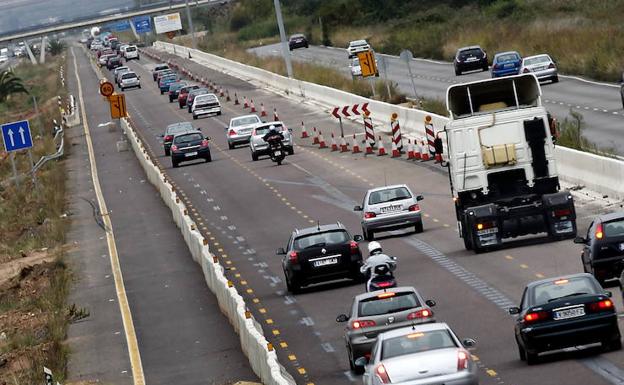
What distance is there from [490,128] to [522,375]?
513 inches

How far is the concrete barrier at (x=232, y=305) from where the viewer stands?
1977 centimetres

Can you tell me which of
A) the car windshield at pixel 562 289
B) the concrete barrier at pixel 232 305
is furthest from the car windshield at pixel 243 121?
the car windshield at pixel 562 289

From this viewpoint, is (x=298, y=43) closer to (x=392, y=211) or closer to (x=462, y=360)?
(x=392, y=211)

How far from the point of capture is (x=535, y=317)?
19281 mm

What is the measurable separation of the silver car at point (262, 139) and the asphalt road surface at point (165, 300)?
440 centimetres

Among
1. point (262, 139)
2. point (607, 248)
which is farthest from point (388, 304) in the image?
point (262, 139)

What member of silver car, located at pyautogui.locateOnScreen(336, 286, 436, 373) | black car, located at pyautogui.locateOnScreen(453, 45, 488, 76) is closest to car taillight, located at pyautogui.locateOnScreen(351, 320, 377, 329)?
silver car, located at pyautogui.locateOnScreen(336, 286, 436, 373)

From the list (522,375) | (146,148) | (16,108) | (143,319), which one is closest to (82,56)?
(16,108)

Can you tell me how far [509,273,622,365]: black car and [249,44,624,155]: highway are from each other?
82.5 ft

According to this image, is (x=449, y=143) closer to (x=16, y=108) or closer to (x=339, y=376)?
(x=339, y=376)

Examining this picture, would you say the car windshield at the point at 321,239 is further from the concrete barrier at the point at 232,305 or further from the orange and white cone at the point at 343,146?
the orange and white cone at the point at 343,146

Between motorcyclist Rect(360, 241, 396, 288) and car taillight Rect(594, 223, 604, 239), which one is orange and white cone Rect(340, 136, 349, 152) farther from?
motorcyclist Rect(360, 241, 396, 288)

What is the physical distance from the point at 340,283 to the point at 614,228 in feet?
27.5

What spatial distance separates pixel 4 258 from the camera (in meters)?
47.5
